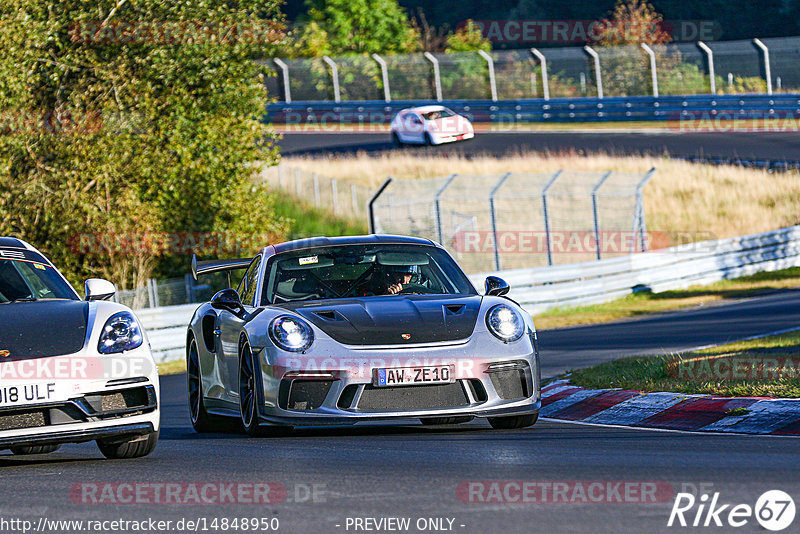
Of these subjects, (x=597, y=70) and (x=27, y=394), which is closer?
(x=27, y=394)

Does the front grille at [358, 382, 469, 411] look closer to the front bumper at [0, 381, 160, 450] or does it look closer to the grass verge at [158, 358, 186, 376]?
the front bumper at [0, 381, 160, 450]

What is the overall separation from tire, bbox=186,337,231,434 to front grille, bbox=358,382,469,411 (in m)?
2.09

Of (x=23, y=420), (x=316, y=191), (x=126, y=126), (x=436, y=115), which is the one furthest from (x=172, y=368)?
(x=436, y=115)

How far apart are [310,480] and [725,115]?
38543 millimetres

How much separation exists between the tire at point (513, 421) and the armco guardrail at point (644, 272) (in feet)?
37.5

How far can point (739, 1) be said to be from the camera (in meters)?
63.7

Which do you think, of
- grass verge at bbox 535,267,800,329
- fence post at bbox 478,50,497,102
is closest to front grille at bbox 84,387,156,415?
grass verge at bbox 535,267,800,329

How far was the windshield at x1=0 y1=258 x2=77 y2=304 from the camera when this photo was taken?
8.62m

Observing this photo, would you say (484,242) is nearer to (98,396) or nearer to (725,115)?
(725,115)

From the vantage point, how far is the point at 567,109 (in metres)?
46.9

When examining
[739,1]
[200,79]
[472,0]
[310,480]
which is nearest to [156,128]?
[200,79]

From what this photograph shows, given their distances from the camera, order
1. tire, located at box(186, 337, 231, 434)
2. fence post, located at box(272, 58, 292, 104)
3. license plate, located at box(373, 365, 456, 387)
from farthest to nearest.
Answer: fence post, located at box(272, 58, 292, 104)
tire, located at box(186, 337, 231, 434)
license plate, located at box(373, 365, 456, 387)

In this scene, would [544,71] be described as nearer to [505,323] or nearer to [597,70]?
[597,70]

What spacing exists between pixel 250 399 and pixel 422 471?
238 centimetres
